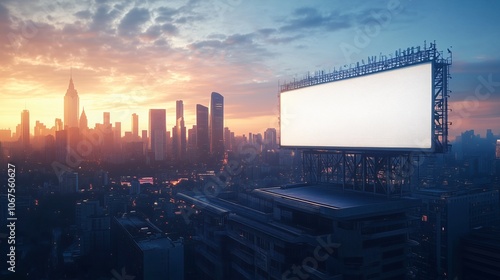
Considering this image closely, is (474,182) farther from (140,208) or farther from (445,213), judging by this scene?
(140,208)

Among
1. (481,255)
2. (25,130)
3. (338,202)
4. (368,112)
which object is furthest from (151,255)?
(25,130)

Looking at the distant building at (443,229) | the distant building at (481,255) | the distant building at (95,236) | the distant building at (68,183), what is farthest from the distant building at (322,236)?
the distant building at (68,183)

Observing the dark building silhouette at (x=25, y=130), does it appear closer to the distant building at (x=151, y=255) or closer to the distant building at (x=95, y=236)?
the distant building at (x=95, y=236)

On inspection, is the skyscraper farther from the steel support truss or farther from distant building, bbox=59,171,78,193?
the steel support truss

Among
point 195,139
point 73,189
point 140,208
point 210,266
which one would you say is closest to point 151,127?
point 195,139

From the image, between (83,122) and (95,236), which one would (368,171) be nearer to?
(95,236)

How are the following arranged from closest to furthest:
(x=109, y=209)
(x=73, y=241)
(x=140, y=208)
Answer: (x=73, y=241), (x=109, y=209), (x=140, y=208)
